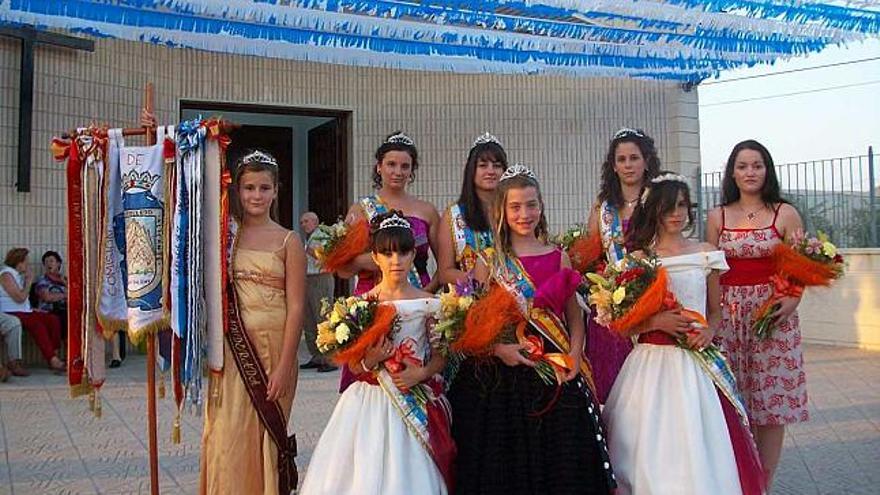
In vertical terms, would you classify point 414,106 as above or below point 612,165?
above

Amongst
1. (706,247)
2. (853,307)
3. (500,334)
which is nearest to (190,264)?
(500,334)

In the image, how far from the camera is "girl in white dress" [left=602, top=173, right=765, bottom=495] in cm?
337

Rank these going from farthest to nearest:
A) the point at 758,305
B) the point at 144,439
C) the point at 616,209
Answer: the point at 144,439 → the point at 616,209 → the point at 758,305

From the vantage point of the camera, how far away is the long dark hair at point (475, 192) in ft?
13.8

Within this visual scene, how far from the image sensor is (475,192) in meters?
4.27

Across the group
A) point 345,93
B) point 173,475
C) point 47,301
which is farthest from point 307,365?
point 173,475

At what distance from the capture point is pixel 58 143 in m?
3.76

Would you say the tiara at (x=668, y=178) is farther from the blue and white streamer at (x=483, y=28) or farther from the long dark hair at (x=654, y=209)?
the blue and white streamer at (x=483, y=28)

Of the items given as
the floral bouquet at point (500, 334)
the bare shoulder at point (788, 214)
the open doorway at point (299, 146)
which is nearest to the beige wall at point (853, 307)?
the open doorway at point (299, 146)

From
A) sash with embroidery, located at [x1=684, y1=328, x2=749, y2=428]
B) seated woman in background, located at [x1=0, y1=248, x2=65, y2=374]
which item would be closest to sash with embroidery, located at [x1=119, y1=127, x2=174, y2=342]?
sash with embroidery, located at [x1=684, y1=328, x2=749, y2=428]

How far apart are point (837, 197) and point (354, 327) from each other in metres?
8.28

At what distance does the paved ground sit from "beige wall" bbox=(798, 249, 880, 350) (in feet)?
5.41

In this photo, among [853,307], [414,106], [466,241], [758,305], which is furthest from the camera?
[414,106]

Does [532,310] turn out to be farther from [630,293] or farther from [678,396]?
[678,396]
